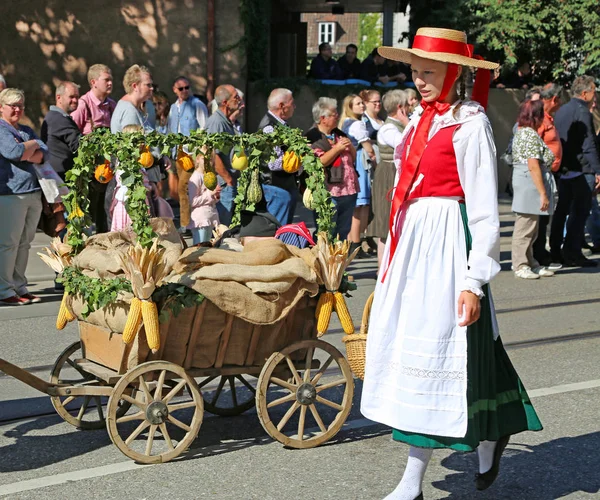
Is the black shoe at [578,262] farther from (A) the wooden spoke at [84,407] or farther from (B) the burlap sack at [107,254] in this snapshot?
(A) the wooden spoke at [84,407]

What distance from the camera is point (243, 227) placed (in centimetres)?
705

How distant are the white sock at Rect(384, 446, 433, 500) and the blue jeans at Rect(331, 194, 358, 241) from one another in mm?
6614

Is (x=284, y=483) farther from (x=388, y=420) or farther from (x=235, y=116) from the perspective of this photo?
(x=235, y=116)

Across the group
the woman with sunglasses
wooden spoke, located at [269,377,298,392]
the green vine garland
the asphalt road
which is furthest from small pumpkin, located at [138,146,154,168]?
the woman with sunglasses

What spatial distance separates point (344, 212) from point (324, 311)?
561 cm

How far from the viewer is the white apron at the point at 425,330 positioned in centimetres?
446

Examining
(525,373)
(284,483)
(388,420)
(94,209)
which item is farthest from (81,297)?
(94,209)

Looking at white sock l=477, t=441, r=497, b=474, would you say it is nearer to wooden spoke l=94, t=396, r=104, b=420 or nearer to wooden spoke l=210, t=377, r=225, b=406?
wooden spoke l=210, t=377, r=225, b=406

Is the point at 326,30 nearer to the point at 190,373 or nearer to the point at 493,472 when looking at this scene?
the point at 190,373

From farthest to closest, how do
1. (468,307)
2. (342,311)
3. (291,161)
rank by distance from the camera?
(291,161) < (342,311) < (468,307)

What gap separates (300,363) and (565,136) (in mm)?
7145

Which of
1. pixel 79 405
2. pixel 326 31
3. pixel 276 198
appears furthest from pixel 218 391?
pixel 326 31

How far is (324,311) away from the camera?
18.6 feet

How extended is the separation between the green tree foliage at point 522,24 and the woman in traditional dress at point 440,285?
17.8 m
